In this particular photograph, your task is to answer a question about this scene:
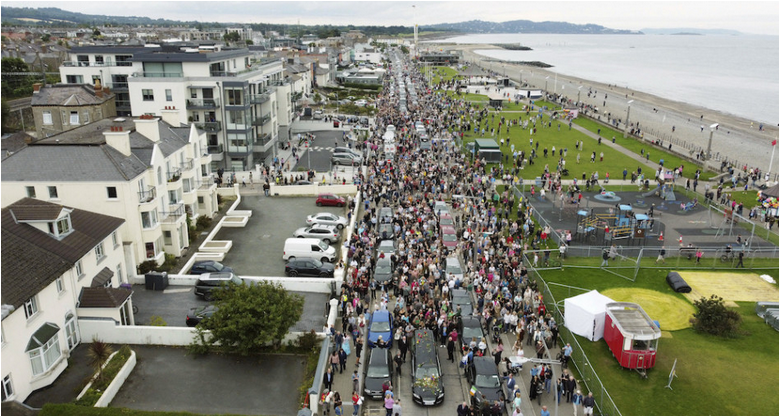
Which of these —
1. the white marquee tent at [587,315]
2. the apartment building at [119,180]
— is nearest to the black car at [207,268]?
the apartment building at [119,180]

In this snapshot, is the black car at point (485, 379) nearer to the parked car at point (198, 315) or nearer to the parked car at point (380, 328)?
the parked car at point (380, 328)

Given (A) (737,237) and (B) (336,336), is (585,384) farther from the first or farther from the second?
(A) (737,237)

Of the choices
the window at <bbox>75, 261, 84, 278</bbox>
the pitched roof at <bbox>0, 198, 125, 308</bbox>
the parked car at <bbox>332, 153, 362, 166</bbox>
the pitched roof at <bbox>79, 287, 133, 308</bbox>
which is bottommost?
the parked car at <bbox>332, 153, 362, 166</bbox>

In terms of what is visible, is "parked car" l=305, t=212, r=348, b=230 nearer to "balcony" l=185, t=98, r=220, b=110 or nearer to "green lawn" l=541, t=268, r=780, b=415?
"balcony" l=185, t=98, r=220, b=110

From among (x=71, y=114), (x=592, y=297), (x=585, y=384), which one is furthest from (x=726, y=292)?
(x=71, y=114)

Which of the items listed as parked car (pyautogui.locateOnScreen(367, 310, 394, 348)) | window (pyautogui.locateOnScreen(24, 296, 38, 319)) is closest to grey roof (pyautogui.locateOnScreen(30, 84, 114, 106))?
window (pyautogui.locateOnScreen(24, 296, 38, 319))

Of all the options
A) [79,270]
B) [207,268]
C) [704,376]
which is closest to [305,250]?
[207,268]
